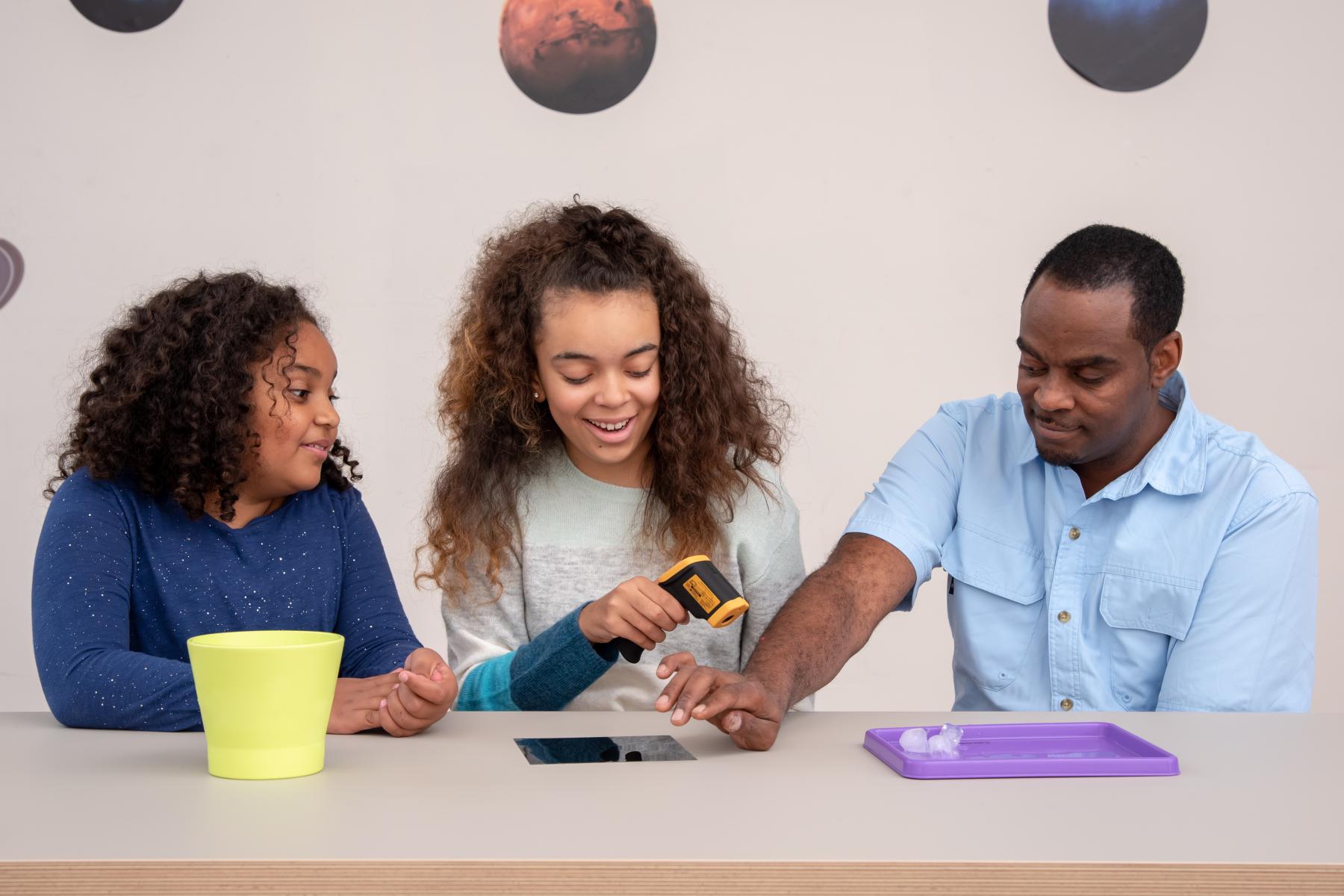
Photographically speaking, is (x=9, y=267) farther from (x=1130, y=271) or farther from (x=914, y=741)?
(x=914, y=741)

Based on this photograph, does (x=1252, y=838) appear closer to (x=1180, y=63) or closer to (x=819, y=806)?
(x=819, y=806)

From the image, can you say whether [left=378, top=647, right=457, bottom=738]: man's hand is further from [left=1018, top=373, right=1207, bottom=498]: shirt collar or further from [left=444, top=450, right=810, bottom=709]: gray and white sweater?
[left=1018, top=373, right=1207, bottom=498]: shirt collar

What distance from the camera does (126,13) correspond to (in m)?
2.84

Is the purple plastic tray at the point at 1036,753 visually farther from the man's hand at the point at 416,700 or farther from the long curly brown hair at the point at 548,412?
the long curly brown hair at the point at 548,412

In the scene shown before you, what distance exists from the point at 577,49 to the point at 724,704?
2117 mm

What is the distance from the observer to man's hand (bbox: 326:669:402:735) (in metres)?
1.19

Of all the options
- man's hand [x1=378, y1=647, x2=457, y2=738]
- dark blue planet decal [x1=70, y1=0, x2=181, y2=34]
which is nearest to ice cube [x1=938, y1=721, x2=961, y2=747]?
man's hand [x1=378, y1=647, x2=457, y2=738]

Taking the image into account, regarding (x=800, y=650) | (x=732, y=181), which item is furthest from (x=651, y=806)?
(x=732, y=181)

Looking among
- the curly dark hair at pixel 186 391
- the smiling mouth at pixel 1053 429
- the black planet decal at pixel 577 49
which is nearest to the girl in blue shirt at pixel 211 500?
the curly dark hair at pixel 186 391

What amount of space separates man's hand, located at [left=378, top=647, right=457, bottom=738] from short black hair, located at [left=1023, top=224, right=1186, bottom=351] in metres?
0.95

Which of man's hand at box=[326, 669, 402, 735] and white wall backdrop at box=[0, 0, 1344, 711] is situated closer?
man's hand at box=[326, 669, 402, 735]

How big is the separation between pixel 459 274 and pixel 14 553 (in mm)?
1221

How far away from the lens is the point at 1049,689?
1.65 m

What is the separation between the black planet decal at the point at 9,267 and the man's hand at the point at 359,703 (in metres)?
2.08
